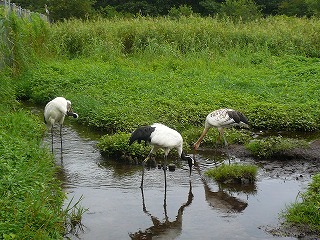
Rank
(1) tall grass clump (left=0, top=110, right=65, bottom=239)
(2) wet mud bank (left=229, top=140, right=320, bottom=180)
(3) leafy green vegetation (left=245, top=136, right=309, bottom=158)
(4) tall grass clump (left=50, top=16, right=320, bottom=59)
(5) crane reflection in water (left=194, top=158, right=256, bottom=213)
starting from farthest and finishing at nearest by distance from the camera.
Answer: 1. (4) tall grass clump (left=50, top=16, right=320, bottom=59)
2. (3) leafy green vegetation (left=245, top=136, right=309, bottom=158)
3. (2) wet mud bank (left=229, top=140, right=320, bottom=180)
4. (5) crane reflection in water (left=194, top=158, right=256, bottom=213)
5. (1) tall grass clump (left=0, top=110, right=65, bottom=239)

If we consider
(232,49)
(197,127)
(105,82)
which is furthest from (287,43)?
(197,127)

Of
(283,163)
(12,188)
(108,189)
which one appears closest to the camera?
(12,188)

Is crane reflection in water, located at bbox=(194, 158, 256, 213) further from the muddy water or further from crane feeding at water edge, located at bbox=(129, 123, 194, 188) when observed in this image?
crane feeding at water edge, located at bbox=(129, 123, 194, 188)

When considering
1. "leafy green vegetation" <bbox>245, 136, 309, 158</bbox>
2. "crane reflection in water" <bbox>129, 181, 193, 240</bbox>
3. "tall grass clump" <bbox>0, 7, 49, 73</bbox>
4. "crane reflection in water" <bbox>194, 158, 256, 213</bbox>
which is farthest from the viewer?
"tall grass clump" <bbox>0, 7, 49, 73</bbox>

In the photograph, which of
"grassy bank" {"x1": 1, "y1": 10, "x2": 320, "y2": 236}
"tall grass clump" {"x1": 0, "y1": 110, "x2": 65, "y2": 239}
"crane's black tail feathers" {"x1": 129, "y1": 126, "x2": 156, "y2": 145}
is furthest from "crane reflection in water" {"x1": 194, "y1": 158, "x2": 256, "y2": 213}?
"tall grass clump" {"x1": 0, "y1": 110, "x2": 65, "y2": 239}

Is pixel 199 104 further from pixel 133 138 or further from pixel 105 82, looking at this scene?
pixel 133 138

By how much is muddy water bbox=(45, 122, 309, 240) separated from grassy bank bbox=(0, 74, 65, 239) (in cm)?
51

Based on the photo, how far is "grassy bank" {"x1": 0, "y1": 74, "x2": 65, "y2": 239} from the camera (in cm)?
631

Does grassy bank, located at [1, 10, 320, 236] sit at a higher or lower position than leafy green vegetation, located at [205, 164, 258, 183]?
higher

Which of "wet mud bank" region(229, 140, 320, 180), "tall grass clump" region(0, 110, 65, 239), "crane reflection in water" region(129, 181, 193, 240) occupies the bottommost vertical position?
"crane reflection in water" region(129, 181, 193, 240)

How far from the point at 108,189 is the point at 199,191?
4.81ft

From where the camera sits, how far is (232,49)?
21047 mm

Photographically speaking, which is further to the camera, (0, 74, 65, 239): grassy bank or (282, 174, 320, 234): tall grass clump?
(282, 174, 320, 234): tall grass clump

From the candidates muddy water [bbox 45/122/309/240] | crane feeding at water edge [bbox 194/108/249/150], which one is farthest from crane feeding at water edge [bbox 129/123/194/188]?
crane feeding at water edge [bbox 194/108/249/150]
